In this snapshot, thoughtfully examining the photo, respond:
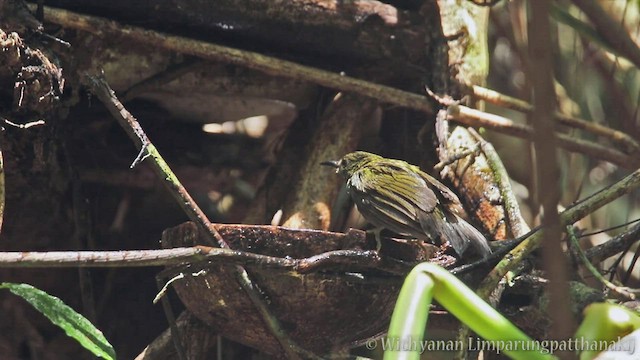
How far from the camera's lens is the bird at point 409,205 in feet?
9.39

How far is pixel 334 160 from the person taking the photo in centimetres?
371

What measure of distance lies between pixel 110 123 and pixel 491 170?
1535 millimetres

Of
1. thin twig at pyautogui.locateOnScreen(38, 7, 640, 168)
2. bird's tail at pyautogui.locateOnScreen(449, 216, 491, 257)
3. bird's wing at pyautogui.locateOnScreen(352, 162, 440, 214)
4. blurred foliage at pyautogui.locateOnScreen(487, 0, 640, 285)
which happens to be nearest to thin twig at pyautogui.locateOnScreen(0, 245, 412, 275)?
bird's tail at pyautogui.locateOnScreen(449, 216, 491, 257)

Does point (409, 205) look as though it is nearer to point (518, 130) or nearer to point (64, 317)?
point (518, 130)

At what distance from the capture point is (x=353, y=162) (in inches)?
133

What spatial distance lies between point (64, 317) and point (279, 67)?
1.47 m

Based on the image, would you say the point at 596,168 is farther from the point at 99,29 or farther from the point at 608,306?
the point at 608,306

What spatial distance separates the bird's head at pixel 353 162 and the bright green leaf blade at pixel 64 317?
1247 millimetres

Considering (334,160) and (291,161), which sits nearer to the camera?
(334,160)

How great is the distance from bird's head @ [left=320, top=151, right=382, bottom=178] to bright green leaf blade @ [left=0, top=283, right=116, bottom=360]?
1247 mm

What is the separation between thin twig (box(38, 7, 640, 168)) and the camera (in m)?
3.25

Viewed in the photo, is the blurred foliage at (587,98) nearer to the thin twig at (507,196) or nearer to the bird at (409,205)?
the thin twig at (507,196)

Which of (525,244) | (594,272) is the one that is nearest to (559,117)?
(594,272)

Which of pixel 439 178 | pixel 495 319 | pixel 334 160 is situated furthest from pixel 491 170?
pixel 495 319
